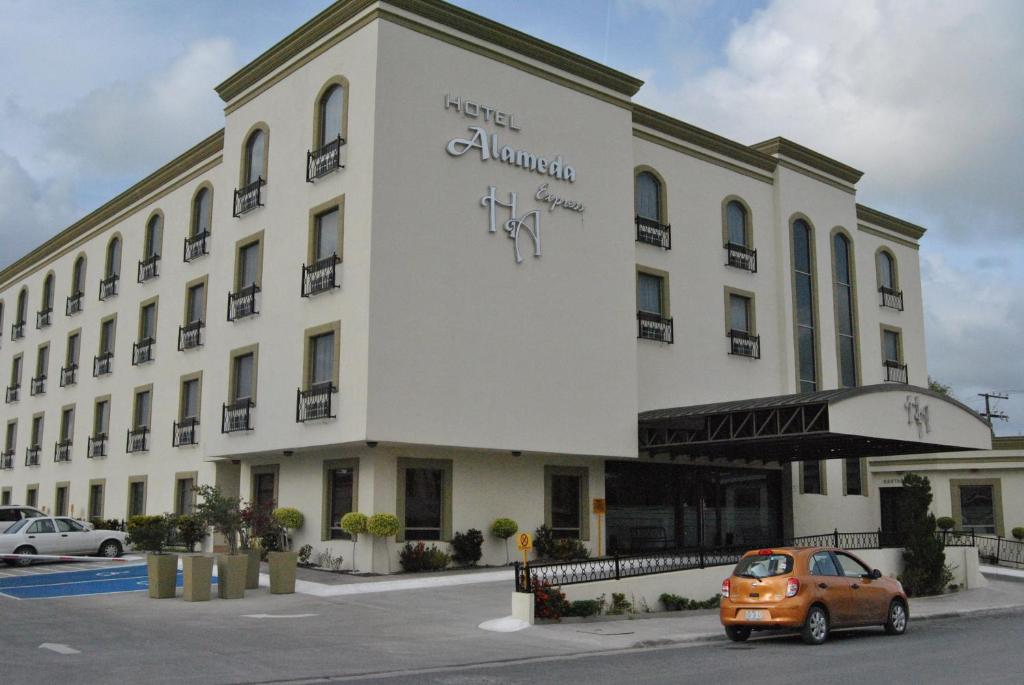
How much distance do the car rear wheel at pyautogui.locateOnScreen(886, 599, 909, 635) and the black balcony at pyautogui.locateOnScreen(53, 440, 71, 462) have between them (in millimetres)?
36100

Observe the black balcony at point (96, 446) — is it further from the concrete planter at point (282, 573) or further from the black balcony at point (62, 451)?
the concrete planter at point (282, 573)

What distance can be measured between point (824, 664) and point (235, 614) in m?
11.2

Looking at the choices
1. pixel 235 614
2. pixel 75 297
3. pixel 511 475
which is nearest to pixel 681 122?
pixel 511 475

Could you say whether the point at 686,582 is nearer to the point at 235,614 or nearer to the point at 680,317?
the point at 235,614

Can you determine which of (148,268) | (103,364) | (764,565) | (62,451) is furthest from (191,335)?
(764,565)

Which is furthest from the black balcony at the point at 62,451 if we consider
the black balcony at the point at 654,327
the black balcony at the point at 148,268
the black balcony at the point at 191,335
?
the black balcony at the point at 654,327

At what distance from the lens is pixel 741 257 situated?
121ft

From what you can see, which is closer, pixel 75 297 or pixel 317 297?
pixel 317 297

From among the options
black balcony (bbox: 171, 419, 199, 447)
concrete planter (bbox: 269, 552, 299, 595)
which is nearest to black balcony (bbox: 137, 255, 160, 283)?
black balcony (bbox: 171, 419, 199, 447)

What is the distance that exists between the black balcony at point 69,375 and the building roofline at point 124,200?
20.0 feet

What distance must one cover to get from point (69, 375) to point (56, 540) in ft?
53.0

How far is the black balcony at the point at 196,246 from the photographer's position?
36531mm

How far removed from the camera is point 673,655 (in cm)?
1576

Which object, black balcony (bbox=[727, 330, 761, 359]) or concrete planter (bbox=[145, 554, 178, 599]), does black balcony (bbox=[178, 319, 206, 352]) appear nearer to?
concrete planter (bbox=[145, 554, 178, 599])
